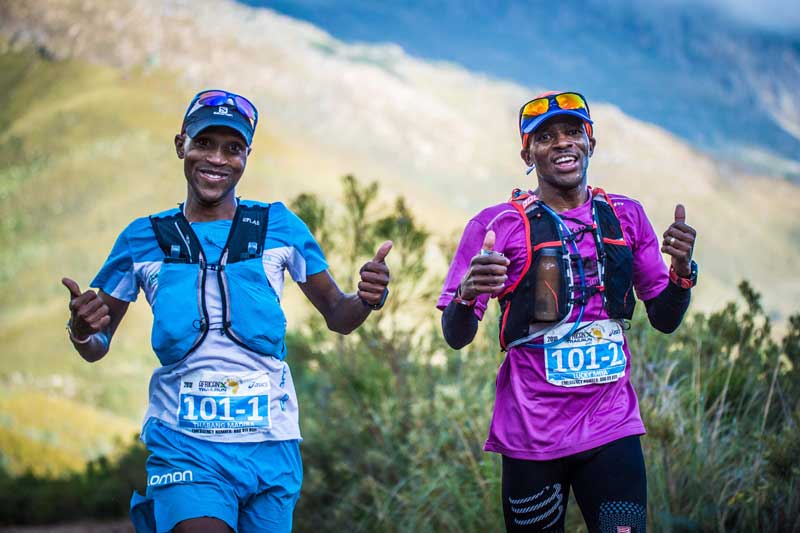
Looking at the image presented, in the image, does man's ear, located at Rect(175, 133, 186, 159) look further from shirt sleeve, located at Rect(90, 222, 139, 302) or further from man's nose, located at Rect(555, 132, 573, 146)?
man's nose, located at Rect(555, 132, 573, 146)

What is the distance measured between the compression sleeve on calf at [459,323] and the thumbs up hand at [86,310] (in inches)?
46.9

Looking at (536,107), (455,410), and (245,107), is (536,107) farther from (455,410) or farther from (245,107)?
(455,410)

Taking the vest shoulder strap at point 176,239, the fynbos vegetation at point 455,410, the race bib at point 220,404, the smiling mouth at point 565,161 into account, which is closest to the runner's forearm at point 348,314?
the race bib at point 220,404

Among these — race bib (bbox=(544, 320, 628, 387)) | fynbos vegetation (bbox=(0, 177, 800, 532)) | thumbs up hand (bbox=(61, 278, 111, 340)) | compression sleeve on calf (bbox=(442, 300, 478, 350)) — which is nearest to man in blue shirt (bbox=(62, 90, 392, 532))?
thumbs up hand (bbox=(61, 278, 111, 340))

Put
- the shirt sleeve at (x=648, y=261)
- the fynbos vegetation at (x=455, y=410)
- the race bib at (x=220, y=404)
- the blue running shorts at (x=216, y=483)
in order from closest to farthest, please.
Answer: the blue running shorts at (x=216, y=483), the race bib at (x=220, y=404), the shirt sleeve at (x=648, y=261), the fynbos vegetation at (x=455, y=410)

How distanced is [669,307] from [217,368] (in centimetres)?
166

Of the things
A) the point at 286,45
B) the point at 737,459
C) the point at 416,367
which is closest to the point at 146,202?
the point at 286,45

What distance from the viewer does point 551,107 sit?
355cm

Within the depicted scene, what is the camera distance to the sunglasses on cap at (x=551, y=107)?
140 inches

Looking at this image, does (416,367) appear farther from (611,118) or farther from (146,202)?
(146,202)

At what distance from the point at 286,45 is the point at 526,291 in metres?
26.8

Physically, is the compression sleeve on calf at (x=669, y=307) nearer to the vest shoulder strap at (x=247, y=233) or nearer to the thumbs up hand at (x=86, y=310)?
the vest shoulder strap at (x=247, y=233)

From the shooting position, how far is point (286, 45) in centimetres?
2902

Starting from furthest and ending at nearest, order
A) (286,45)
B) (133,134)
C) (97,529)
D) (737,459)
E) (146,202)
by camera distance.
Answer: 1. (286,45)
2. (133,134)
3. (146,202)
4. (97,529)
5. (737,459)
